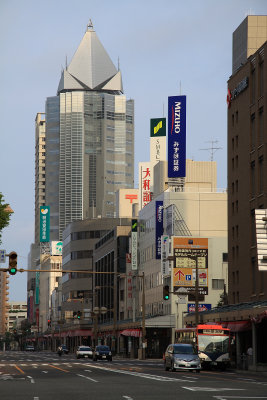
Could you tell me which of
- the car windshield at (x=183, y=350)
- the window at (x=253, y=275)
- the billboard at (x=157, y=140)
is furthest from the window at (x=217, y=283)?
the car windshield at (x=183, y=350)

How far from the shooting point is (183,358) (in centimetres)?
5116

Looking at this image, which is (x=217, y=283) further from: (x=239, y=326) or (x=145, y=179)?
Result: (x=239, y=326)

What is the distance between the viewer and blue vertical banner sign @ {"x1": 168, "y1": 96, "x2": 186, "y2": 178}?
115 m

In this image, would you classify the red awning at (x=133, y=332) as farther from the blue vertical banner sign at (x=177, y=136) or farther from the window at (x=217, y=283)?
the blue vertical banner sign at (x=177, y=136)

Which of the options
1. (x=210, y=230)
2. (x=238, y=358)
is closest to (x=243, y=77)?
(x=238, y=358)

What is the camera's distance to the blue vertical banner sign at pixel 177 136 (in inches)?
4532

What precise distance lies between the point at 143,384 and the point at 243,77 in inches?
2192

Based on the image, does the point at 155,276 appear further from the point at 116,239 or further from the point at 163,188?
the point at 116,239

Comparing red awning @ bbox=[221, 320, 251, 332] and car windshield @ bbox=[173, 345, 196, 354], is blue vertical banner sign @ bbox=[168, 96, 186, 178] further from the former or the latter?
car windshield @ bbox=[173, 345, 196, 354]

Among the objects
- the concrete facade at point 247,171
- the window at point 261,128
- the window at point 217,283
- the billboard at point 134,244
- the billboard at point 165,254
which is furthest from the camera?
the billboard at point 134,244

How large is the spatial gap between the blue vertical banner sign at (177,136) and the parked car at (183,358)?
2540 inches

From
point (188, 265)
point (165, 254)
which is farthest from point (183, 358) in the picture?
point (165, 254)

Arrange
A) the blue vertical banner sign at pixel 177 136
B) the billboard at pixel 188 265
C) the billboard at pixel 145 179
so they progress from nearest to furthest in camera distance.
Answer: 1. the billboard at pixel 188 265
2. the blue vertical banner sign at pixel 177 136
3. the billboard at pixel 145 179

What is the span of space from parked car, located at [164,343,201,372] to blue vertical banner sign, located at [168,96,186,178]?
212ft
